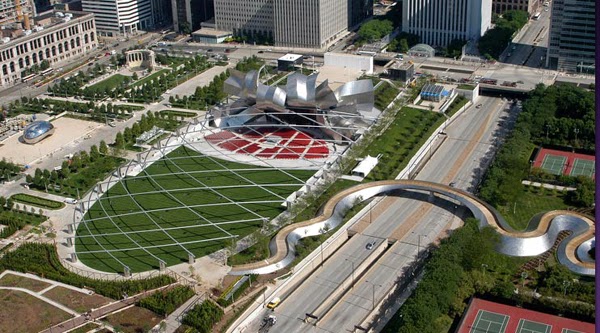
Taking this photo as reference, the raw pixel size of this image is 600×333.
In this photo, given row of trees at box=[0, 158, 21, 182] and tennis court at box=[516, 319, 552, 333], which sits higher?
row of trees at box=[0, 158, 21, 182]

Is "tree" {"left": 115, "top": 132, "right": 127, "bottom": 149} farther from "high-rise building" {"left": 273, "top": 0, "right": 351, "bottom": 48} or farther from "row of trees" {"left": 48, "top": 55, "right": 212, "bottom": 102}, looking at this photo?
"high-rise building" {"left": 273, "top": 0, "right": 351, "bottom": 48}

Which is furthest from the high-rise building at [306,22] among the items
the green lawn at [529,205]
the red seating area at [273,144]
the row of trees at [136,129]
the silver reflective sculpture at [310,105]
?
the green lawn at [529,205]

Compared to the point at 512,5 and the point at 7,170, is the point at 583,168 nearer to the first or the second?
the point at 7,170

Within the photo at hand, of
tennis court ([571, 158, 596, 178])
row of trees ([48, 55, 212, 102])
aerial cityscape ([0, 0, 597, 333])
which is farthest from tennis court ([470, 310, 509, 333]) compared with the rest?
row of trees ([48, 55, 212, 102])

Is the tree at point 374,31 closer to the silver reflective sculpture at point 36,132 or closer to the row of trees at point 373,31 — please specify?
the row of trees at point 373,31

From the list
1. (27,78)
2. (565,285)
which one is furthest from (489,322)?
(27,78)
